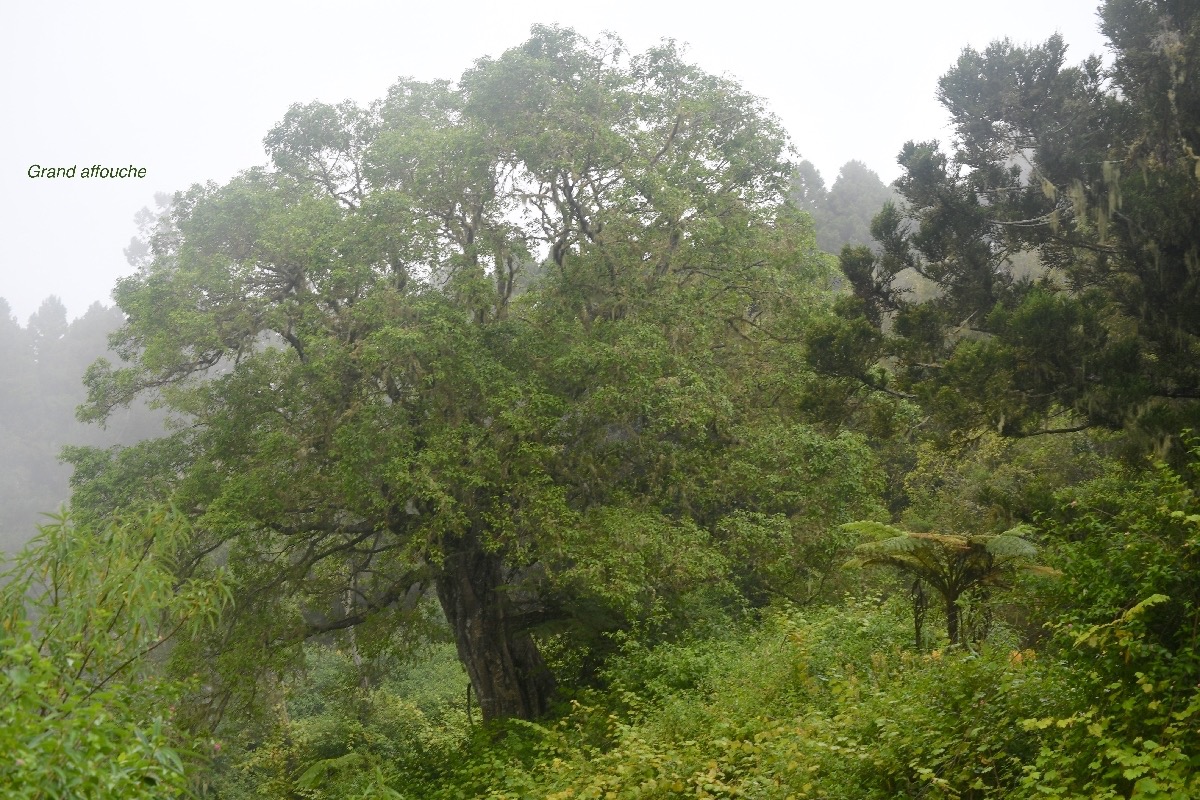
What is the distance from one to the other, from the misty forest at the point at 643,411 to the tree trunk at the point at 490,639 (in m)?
0.05

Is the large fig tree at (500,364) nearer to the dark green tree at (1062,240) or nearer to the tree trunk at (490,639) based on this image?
the tree trunk at (490,639)

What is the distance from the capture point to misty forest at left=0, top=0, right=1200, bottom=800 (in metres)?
8.15

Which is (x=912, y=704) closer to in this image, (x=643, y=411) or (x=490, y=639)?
(x=643, y=411)

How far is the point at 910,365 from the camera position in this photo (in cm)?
1038

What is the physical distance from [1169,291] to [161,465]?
12.4 m

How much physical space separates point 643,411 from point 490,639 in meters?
4.47

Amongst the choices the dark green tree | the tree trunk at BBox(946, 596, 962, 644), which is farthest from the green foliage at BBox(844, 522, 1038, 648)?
the dark green tree

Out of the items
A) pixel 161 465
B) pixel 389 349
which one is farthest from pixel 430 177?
pixel 161 465

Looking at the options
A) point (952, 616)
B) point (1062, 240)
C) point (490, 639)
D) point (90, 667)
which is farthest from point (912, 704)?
point (490, 639)

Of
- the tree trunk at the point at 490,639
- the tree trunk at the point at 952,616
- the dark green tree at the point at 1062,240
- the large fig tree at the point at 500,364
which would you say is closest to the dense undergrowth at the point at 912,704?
the tree trunk at the point at 952,616

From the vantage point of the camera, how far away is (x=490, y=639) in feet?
46.0

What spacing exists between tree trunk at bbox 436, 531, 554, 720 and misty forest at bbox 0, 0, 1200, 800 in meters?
0.05

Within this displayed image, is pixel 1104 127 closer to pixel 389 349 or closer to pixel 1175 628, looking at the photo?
pixel 1175 628

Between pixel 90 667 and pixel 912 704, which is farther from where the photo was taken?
pixel 912 704
